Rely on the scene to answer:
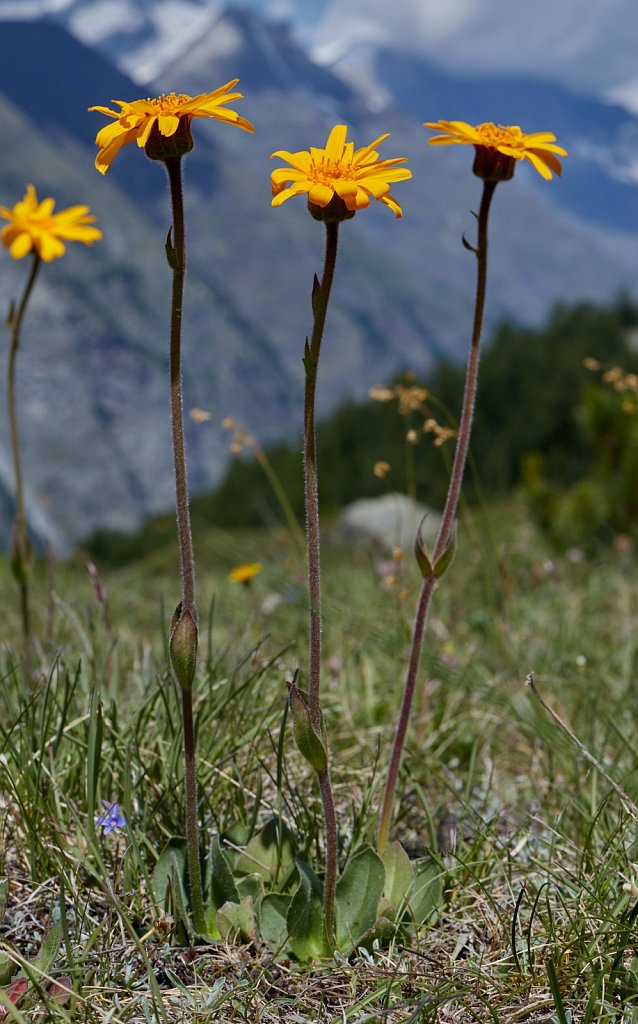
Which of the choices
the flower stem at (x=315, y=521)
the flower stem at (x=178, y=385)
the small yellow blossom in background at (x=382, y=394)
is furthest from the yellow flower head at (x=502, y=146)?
the small yellow blossom in background at (x=382, y=394)

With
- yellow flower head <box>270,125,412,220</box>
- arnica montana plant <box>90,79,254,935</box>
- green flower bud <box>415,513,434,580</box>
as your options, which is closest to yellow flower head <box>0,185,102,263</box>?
arnica montana plant <box>90,79,254,935</box>

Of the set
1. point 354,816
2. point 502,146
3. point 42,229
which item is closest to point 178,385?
point 42,229

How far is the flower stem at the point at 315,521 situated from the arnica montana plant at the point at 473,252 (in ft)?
0.76

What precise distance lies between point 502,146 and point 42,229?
0.85 meters

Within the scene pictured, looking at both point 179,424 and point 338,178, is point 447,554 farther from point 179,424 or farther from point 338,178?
point 338,178

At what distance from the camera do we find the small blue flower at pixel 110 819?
1817 millimetres

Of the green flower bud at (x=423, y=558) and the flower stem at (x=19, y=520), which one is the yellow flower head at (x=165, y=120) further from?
the flower stem at (x=19, y=520)

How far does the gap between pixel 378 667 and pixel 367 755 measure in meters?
0.77

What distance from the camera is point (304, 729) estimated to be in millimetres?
1510

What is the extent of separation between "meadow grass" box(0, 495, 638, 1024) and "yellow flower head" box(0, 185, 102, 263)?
0.84m

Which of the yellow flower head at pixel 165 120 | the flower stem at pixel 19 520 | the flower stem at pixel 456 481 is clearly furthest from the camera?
the flower stem at pixel 19 520

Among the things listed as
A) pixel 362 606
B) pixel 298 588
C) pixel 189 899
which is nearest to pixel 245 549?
pixel 362 606

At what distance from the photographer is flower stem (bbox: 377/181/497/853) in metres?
1.65

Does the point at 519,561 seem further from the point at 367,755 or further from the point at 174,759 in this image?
the point at 174,759
